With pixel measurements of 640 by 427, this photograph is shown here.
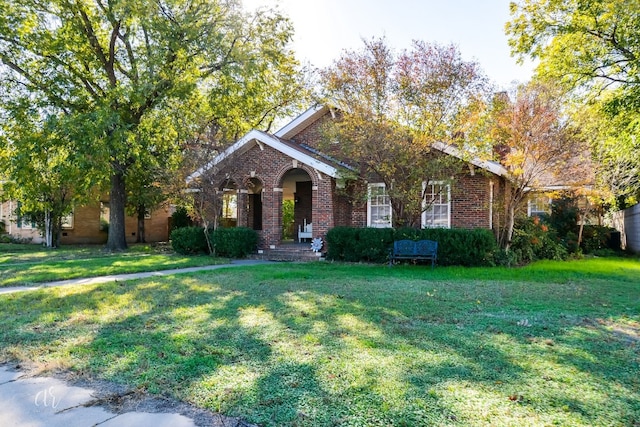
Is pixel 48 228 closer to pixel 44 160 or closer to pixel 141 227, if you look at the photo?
pixel 141 227

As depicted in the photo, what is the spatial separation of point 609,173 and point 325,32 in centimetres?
1255

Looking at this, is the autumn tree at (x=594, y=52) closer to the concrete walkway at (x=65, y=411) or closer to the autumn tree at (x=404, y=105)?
the autumn tree at (x=404, y=105)

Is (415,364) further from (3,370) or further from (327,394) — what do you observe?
(3,370)

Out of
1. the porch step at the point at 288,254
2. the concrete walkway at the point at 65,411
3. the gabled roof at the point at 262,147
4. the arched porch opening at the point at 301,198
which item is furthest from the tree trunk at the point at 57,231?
the concrete walkway at the point at 65,411

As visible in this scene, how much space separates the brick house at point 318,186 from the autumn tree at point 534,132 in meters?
0.77

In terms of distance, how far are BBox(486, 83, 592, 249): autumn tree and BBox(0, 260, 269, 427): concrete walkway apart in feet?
39.0

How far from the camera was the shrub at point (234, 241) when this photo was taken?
15625mm

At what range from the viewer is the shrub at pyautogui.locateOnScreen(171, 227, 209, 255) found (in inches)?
659

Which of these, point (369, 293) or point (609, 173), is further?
point (609, 173)

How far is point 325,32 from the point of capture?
14812 millimetres

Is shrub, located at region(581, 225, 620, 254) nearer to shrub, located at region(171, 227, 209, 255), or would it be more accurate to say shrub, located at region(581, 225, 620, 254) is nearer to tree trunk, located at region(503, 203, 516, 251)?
tree trunk, located at region(503, 203, 516, 251)

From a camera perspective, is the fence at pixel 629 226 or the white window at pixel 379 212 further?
the fence at pixel 629 226

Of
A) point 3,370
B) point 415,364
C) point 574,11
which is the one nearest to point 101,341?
point 3,370

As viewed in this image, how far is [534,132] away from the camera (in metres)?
12.9
